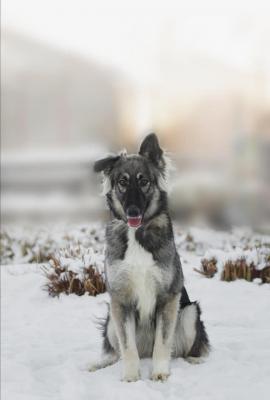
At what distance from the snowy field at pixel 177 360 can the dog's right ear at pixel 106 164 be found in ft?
2.42

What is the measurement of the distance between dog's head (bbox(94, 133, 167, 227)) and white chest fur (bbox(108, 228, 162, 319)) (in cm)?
39

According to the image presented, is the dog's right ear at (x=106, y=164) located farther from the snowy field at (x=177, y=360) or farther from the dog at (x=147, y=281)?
the snowy field at (x=177, y=360)

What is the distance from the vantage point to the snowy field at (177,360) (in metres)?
3.45

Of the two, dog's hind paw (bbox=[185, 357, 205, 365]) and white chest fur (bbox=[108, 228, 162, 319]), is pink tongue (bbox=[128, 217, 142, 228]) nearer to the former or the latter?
white chest fur (bbox=[108, 228, 162, 319])

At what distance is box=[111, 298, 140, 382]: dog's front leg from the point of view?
4.37 metres

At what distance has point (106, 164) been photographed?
3.74 m

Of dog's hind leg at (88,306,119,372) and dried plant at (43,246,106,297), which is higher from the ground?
dried plant at (43,246,106,297)

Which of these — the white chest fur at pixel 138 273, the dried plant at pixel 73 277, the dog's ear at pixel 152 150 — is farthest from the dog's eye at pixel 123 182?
the dried plant at pixel 73 277

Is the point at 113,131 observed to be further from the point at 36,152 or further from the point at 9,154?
the point at 9,154

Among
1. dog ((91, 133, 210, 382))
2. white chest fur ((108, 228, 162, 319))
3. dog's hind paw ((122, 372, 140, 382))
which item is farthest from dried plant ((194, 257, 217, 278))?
dog's hind paw ((122, 372, 140, 382))

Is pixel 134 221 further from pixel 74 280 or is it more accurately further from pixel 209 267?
pixel 74 280

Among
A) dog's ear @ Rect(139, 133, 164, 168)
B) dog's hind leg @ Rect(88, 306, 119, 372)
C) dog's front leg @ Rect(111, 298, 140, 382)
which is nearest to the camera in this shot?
dog's ear @ Rect(139, 133, 164, 168)

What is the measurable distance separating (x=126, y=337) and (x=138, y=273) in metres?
0.55

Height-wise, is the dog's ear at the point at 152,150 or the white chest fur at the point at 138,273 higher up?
the dog's ear at the point at 152,150
